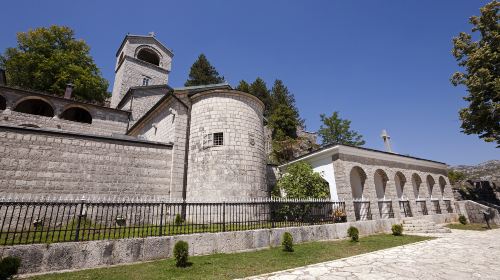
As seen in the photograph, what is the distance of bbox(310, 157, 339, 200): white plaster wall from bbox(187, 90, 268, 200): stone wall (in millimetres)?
3815

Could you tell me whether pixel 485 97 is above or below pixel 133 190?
above

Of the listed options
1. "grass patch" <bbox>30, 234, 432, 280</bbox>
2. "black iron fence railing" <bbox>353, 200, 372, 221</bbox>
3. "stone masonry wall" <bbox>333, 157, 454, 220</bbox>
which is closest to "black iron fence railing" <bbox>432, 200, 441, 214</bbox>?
"stone masonry wall" <bbox>333, 157, 454, 220</bbox>

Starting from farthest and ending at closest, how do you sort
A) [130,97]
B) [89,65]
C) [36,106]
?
[89,65]
[130,97]
[36,106]

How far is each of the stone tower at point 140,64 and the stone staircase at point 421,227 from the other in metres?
31.2

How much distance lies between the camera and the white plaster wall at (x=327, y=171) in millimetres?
13967

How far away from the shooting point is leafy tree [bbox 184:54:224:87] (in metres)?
41.6

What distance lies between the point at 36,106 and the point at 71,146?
18422 mm

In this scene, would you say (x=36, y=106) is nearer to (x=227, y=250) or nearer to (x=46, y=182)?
(x=46, y=182)

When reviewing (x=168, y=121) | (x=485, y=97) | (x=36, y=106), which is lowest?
(x=168, y=121)

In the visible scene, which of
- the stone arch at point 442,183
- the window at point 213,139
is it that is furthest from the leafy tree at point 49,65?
the stone arch at point 442,183

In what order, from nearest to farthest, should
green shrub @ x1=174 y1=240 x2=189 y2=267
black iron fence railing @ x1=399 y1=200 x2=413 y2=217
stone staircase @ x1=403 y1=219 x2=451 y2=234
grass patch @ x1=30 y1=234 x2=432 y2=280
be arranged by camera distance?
grass patch @ x1=30 y1=234 x2=432 y2=280 < green shrub @ x1=174 y1=240 x2=189 y2=267 < stone staircase @ x1=403 y1=219 x2=451 y2=234 < black iron fence railing @ x1=399 y1=200 x2=413 y2=217

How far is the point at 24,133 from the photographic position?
10367mm

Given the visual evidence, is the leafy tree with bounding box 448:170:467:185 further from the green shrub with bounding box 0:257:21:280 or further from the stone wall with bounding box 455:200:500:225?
the green shrub with bounding box 0:257:21:280

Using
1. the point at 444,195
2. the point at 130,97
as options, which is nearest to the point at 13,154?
the point at 130,97
